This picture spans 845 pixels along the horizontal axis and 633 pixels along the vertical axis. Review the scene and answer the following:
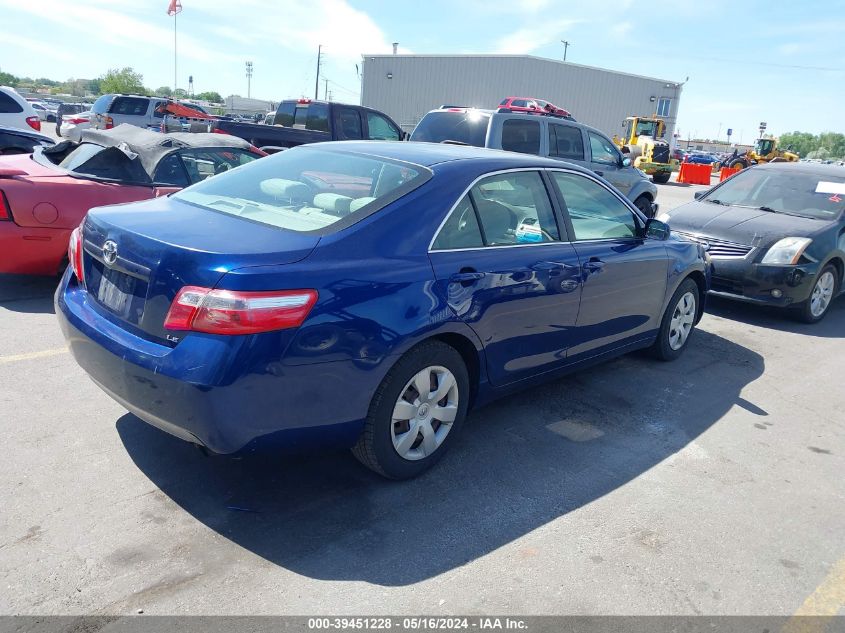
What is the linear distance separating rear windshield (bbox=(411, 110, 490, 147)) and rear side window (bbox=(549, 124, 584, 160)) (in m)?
1.25

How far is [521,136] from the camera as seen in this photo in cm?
980

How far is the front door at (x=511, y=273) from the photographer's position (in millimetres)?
3451

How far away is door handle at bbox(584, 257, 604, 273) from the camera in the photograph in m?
4.25

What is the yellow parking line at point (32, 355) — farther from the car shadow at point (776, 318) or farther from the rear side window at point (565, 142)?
the rear side window at point (565, 142)

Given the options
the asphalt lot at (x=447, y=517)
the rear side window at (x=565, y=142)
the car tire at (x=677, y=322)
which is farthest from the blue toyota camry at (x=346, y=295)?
the rear side window at (x=565, y=142)

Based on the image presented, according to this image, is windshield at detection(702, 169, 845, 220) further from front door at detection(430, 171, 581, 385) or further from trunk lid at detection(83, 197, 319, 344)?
trunk lid at detection(83, 197, 319, 344)

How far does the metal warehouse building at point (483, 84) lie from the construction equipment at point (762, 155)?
10021 mm

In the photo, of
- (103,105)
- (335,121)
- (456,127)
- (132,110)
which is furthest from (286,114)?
(103,105)

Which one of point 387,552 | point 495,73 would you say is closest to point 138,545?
point 387,552

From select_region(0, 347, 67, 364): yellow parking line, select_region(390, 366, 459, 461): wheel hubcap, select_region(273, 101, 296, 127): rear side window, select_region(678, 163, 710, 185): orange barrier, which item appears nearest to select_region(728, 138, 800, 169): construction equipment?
select_region(678, 163, 710, 185): orange barrier

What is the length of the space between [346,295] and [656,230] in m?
3.00

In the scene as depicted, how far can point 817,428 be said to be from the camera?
182 inches

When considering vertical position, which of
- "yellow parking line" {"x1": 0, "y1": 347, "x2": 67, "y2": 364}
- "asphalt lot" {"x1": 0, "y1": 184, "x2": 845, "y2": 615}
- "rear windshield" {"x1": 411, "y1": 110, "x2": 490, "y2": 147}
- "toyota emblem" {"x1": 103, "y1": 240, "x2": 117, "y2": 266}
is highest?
"rear windshield" {"x1": 411, "y1": 110, "x2": 490, "y2": 147}

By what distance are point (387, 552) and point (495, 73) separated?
4212 centimetres
